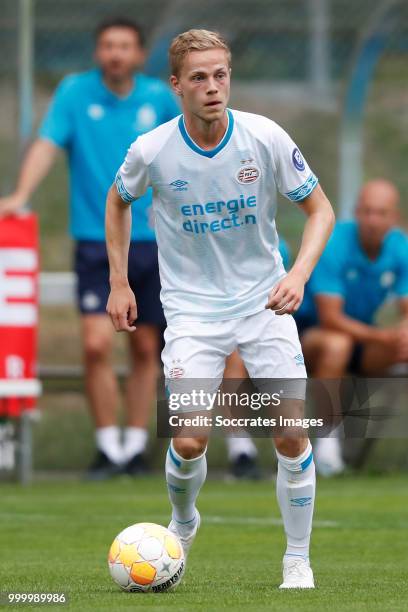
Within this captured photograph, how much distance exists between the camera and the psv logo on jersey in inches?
219

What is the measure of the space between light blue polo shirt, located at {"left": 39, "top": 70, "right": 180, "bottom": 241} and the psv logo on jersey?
4.09 metres

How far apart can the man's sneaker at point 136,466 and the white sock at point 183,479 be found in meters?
4.17

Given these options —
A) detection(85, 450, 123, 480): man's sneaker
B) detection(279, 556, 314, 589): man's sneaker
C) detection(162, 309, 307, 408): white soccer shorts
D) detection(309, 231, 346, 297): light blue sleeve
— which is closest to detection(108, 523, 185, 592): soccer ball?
detection(279, 556, 314, 589): man's sneaker

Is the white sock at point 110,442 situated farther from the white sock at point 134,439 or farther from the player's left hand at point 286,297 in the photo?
the player's left hand at point 286,297

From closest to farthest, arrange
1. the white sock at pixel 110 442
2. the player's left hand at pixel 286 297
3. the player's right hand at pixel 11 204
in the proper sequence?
the player's left hand at pixel 286 297, the player's right hand at pixel 11 204, the white sock at pixel 110 442

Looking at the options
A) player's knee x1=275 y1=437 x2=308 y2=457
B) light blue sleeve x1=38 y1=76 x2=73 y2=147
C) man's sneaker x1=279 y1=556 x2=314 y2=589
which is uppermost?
light blue sleeve x1=38 y1=76 x2=73 y2=147

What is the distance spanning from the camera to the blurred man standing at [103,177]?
9594 millimetres

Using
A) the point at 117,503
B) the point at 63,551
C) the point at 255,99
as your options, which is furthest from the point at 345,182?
the point at 63,551

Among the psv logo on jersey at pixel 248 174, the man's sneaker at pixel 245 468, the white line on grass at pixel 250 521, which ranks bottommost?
the man's sneaker at pixel 245 468

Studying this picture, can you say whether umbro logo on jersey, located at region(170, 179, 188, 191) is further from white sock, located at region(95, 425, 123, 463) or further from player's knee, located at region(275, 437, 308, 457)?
white sock, located at region(95, 425, 123, 463)

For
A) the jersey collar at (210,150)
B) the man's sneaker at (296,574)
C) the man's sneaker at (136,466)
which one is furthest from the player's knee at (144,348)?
the man's sneaker at (296,574)

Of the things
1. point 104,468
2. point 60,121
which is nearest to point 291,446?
point 104,468

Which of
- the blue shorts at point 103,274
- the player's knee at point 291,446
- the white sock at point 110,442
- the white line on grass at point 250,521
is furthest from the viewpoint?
the white sock at point 110,442

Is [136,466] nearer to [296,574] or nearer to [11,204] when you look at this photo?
[11,204]
